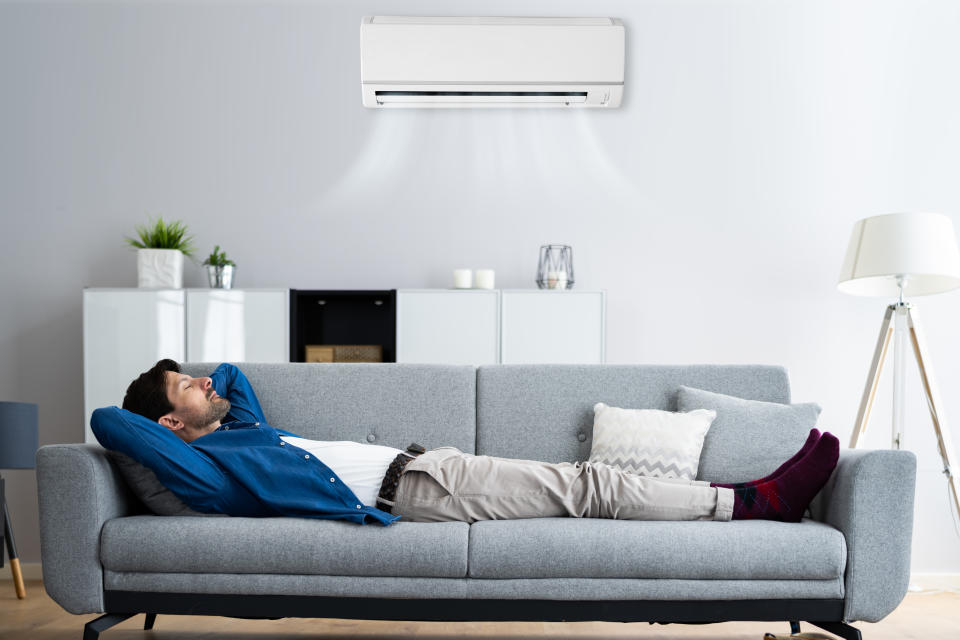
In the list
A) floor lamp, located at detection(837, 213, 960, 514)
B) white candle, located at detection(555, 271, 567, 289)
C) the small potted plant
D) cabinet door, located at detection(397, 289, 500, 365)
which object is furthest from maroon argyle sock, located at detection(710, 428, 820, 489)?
the small potted plant

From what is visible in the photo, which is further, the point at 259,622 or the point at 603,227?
the point at 603,227

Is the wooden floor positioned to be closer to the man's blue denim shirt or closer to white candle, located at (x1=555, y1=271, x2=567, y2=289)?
the man's blue denim shirt

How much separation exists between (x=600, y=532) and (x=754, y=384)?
1.00m

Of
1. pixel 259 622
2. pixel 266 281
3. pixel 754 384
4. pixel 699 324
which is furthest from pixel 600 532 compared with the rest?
pixel 266 281

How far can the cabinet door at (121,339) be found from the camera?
3740 mm

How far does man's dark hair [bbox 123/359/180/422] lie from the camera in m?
2.45

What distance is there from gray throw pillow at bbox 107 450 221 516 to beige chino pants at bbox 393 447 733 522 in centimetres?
62

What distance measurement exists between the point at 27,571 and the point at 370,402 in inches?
96.1

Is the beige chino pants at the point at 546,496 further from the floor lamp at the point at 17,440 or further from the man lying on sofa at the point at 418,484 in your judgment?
the floor lamp at the point at 17,440

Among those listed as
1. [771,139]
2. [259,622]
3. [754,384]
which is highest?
[771,139]

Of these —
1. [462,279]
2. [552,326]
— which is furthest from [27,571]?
[552,326]

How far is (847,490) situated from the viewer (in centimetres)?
215

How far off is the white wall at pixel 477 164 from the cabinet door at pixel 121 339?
1.43 ft

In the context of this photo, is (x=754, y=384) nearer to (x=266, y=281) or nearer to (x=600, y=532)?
(x=600, y=532)
